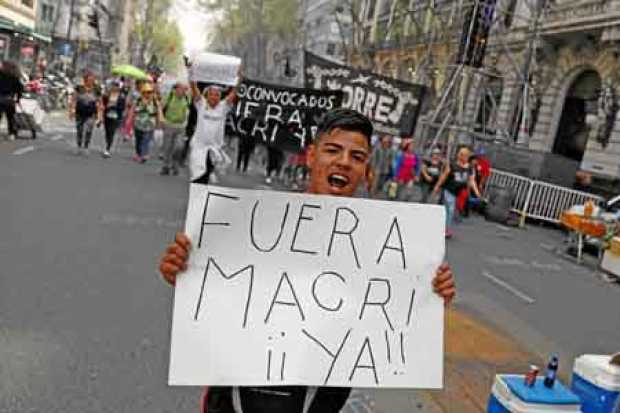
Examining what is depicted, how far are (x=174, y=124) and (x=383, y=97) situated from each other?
4.00 m

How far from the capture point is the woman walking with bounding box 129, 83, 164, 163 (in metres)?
14.7

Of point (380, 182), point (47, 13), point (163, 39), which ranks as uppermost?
point (163, 39)

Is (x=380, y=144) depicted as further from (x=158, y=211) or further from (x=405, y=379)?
(x=405, y=379)

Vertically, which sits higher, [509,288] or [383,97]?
[383,97]

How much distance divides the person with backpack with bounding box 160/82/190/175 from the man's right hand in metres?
11.5

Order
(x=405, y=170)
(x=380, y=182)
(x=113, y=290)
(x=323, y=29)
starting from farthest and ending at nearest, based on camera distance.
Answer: (x=323, y=29)
(x=380, y=182)
(x=405, y=170)
(x=113, y=290)

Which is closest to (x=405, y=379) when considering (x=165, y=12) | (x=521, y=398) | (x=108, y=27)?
(x=521, y=398)

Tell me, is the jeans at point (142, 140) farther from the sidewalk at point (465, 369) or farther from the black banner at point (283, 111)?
the sidewalk at point (465, 369)

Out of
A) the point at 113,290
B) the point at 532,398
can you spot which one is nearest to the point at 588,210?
the point at 113,290

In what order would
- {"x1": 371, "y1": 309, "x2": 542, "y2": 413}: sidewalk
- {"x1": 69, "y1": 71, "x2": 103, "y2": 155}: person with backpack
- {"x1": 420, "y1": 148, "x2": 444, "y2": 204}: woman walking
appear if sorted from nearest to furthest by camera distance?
{"x1": 371, "y1": 309, "x2": 542, "y2": 413}: sidewalk < {"x1": 420, "y1": 148, "x2": 444, "y2": 204}: woman walking < {"x1": 69, "y1": 71, "x2": 103, "y2": 155}: person with backpack

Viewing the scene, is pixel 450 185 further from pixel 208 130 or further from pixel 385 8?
pixel 385 8

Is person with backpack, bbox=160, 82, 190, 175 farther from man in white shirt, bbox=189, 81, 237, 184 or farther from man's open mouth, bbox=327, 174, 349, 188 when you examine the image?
man's open mouth, bbox=327, 174, 349, 188

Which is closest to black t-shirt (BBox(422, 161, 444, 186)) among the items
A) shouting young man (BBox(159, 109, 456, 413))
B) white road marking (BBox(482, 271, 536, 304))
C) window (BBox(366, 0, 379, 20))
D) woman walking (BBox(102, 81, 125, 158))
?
white road marking (BBox(482, 271, 536, 304))

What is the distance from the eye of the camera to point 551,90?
26.5m
